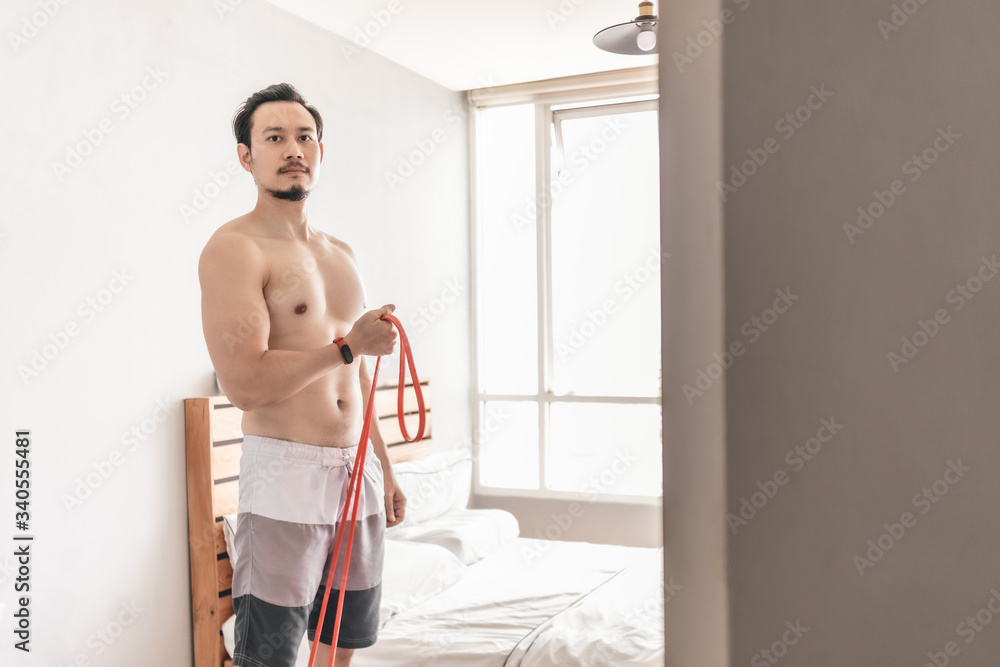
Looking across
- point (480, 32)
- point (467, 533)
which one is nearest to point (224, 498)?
point (467, 533)

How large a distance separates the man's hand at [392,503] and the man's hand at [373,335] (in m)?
0.49

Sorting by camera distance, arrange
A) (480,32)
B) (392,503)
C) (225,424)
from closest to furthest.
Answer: (392,503) < (225,424) < (480,32)

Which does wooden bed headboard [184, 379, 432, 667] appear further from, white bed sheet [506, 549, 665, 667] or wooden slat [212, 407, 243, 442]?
white bed sheet [506, 549, 665, 667]

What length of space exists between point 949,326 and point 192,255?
2639 mm

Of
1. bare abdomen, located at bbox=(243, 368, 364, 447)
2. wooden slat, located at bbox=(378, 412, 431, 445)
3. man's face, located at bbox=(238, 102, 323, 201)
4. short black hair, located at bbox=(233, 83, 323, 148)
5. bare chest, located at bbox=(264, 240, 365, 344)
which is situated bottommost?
wooden slat, located at bbox=(378, 412, 431, 445)

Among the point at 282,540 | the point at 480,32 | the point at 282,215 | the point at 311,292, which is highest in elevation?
the point at 480,32

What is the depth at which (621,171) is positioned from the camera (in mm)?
4191

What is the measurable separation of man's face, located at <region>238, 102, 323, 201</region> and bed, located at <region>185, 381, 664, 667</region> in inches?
42.8

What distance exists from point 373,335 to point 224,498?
4.39 feet

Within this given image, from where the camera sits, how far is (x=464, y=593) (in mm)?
2623

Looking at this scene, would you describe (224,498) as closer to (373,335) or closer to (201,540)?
(201,540)

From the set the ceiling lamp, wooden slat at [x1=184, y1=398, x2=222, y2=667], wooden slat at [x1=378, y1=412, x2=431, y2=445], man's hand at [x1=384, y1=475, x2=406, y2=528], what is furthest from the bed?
the ceiling lamp

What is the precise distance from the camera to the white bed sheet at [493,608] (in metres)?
2.17

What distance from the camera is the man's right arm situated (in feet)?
4.89
